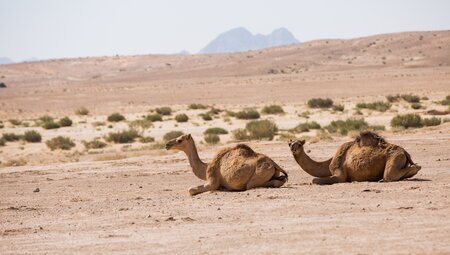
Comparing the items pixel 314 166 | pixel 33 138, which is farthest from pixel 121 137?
pixel 314 166

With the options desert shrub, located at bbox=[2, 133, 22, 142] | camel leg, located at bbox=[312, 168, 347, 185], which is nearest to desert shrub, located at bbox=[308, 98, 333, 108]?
desert shrub, located at bbox=[2, 133, 22, 142]

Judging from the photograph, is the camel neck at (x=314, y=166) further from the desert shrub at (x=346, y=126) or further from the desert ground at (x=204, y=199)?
the desert shrub at (x=346, y=126)

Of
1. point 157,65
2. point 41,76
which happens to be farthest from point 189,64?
point 41,76

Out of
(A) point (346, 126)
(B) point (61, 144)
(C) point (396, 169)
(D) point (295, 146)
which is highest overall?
(D) point (295, 146)

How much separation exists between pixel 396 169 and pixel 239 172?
2.67 meters

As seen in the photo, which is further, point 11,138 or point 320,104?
point 320,104

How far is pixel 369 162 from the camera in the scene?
14289 mm

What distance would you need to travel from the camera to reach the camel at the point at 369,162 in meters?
14.2

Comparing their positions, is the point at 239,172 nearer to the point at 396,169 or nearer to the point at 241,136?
the point at 396,169

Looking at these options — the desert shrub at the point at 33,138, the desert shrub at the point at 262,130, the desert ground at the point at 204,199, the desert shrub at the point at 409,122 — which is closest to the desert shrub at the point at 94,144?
the desert ground at the point at 204,199

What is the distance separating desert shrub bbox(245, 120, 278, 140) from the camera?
3108 centimetres

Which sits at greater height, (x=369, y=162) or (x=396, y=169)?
(x=369, y=162)

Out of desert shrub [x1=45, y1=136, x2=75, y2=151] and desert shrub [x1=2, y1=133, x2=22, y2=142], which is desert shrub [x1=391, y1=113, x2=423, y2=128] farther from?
desert shrub [x1=2, y1=133, x2=22, y2=142]

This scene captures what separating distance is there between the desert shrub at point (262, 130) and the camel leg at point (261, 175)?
1625 cm
